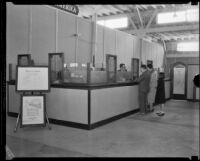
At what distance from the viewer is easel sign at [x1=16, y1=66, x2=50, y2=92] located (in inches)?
180

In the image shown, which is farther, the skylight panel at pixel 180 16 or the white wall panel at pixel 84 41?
the skylight panel at pixel 180 16

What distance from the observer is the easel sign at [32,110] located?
4.51 meters

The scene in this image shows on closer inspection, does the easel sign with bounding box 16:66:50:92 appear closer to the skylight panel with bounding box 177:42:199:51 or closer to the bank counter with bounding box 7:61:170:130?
the bank counter with bounding box 7:61:170:130

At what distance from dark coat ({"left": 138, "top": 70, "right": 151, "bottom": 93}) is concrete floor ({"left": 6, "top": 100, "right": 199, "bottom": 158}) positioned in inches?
50.9

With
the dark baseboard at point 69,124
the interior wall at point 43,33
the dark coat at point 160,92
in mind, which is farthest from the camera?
the dark coat at point 160,92

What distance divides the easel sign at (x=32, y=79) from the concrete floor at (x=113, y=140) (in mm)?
808

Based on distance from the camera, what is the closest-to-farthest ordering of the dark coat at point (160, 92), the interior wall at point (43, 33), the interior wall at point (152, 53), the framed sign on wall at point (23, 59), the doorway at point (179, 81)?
1. the framed sign on wall at point (23, 59)
2. the interior wall at point (43, 33)
3. the dark coat at point (160, 92)
4. the doorway at point (179, 81)
5. the interior wall at point (152, 53)

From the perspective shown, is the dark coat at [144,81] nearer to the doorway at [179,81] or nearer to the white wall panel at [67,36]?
the white wall panel at [67,36]

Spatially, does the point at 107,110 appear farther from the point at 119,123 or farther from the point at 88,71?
the point at 88,71

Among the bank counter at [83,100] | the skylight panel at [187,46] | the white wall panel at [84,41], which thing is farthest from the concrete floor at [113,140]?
the skylight panel at [187,46]

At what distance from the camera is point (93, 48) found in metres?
8.76

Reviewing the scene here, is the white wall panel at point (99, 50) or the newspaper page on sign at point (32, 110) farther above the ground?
the white wall panel at point (99, 50)

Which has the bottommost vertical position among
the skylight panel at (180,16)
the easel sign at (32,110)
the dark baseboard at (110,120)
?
the dark baseboard at (110,120)

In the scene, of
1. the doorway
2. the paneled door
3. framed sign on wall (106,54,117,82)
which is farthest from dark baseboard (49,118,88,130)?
the doorway
